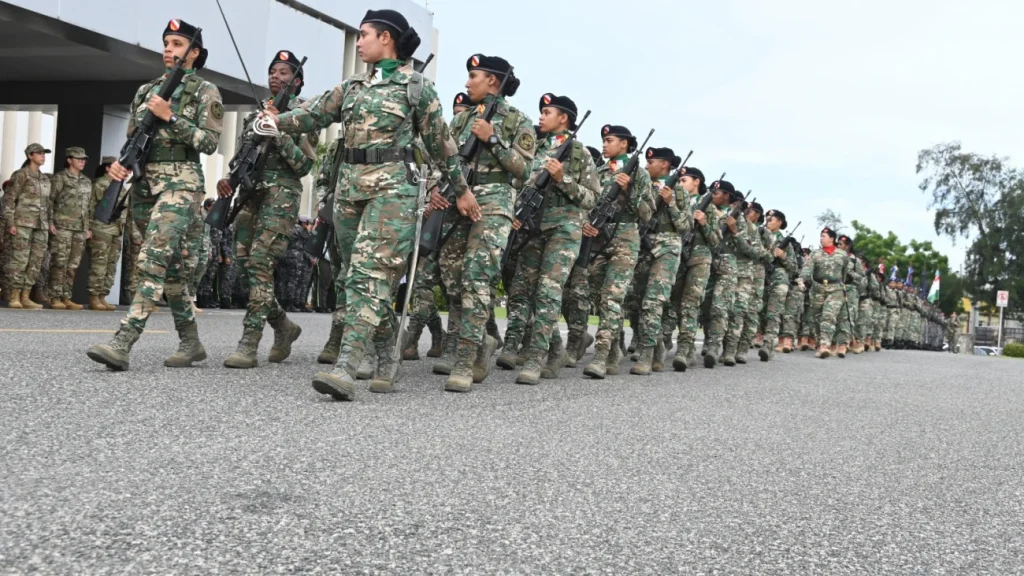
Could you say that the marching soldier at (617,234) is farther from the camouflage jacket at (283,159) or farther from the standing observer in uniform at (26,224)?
the standing observer in uniform at (26,224)

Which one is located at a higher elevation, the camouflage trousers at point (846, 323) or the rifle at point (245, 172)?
the rifle at point (245, 172)

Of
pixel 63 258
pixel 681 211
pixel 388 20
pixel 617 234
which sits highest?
pixel 388 20

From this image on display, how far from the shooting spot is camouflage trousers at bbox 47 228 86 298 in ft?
47.5

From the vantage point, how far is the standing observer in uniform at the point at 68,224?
14.5 meters

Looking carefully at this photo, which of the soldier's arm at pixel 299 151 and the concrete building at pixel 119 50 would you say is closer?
the soldier's arm at pixel 299 151

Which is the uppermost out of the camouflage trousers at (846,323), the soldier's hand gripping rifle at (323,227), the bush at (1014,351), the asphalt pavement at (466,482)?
the soldier's hand gripping rifle at (323,227)

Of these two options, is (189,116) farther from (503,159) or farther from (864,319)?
(864,319)

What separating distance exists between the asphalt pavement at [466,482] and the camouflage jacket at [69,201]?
25.8ft

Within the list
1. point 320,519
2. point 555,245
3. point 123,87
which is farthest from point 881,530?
point 123,87

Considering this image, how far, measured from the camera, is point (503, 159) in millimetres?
7203

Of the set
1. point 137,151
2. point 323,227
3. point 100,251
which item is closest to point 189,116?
point 137,151

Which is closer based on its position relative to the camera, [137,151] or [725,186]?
[137,151]

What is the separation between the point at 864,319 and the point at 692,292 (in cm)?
1124

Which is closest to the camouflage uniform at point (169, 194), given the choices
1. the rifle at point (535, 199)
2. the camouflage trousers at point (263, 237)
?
the camouflage trousers at point (263, 237)
